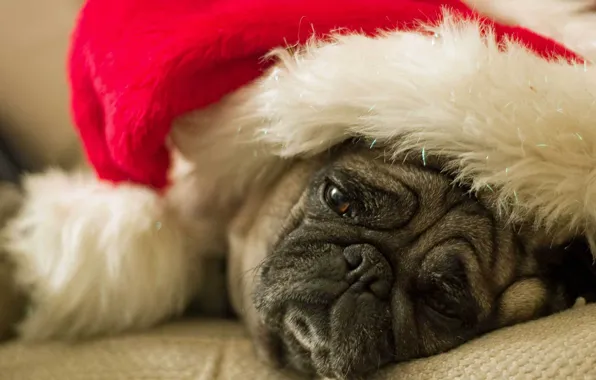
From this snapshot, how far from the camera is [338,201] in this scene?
36.9 inches

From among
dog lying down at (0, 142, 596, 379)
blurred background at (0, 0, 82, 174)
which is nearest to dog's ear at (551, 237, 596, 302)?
dog lying down at (0, 142, 596, 379)

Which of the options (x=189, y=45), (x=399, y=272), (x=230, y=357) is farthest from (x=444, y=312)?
(x=189, y=45)

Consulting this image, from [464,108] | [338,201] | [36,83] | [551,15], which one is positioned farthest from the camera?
[36,83]

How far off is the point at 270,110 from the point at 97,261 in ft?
1.17

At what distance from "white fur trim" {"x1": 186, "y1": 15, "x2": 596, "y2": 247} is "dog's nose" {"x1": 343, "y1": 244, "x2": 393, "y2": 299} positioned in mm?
152

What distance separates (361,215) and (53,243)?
478mm

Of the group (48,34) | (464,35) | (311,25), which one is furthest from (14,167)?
(464,35)

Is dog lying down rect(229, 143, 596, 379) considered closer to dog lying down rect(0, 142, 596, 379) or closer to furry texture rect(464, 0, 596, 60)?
dog lying down rect(0, 142, 596, 379)

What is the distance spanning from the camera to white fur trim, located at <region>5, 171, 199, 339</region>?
Result: 0.97 meters

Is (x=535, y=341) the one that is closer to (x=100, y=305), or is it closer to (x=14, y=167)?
(x=100, y=305)

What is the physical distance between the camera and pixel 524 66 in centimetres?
83

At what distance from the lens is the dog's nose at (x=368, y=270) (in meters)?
0.87

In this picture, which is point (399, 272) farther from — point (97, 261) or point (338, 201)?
point (97, 261)

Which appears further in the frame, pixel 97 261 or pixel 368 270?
pixel 97 261
